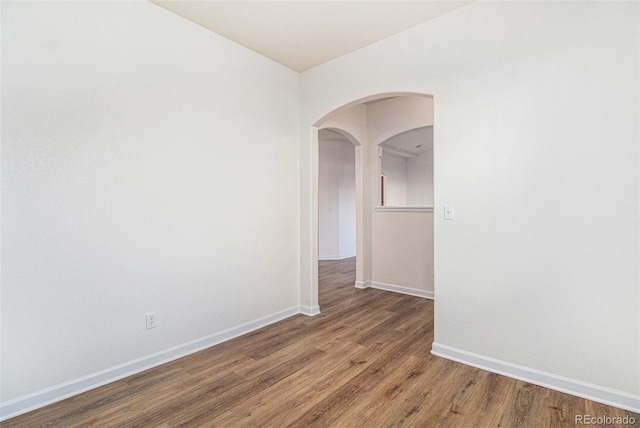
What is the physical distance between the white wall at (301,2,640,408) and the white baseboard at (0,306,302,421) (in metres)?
1.87

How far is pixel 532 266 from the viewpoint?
206cm

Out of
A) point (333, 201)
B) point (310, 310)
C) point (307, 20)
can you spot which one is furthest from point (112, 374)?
point (333, 201)

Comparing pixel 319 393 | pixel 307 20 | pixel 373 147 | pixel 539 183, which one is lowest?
pixel 319 393

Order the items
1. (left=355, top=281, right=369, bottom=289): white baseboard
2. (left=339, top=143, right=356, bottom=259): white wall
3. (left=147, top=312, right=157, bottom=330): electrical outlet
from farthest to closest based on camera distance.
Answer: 1. (left=339, top=143, right=356, bottom=259): white wall
2. (left=355, top=281, right=369, bottom=289): white baseboard
3. (left=147, top=312, right=157, bottom=330): electrical outlet

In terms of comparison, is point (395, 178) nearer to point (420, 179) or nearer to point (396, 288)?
point (420, 179)

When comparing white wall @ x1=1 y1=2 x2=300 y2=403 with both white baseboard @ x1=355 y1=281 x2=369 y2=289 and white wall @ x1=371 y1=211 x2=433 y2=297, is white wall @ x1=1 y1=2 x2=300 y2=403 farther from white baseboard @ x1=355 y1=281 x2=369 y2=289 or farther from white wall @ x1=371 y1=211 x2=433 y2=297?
white wall @ x1=371 y1=211 x2=433 y2=297

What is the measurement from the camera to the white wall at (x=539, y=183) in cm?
179

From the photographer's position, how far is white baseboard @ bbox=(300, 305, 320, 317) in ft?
11.1

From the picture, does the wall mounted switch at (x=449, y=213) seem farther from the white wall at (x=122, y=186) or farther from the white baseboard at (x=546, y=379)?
the white wall at (x=122, y=186)

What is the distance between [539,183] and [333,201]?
548cm

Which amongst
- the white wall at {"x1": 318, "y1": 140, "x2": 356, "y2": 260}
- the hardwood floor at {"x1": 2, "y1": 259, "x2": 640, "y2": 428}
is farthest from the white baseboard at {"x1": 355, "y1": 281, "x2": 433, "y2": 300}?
the white wall at {"x1": 318, "y1": 140, "x2": 356, "y2": 260}

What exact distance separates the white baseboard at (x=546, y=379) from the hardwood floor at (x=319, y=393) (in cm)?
5

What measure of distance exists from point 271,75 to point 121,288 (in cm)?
241

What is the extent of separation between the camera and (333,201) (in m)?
7.38
